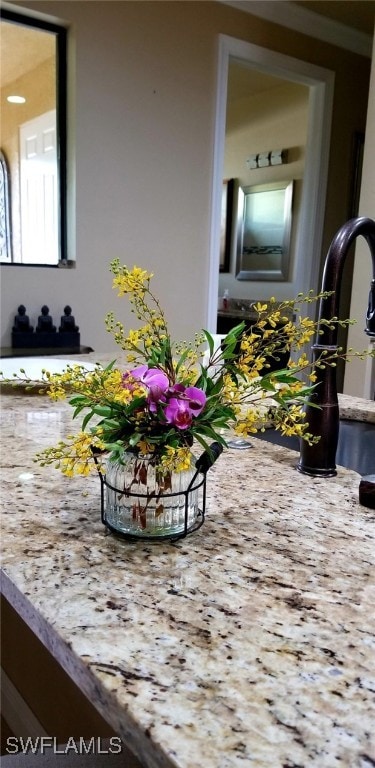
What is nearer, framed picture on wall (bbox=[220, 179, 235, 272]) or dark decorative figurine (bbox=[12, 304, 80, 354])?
dark decorative figurine (bbox=[12, 304, 80, 354])

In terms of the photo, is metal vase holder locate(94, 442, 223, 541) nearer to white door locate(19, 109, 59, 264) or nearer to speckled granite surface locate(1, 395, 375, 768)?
speckled granite surface locate(1, 395, 375, 768)

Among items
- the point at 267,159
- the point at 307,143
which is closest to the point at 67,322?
the point at 307,143

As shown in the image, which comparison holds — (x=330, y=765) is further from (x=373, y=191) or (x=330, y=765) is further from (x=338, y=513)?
(x=373, y=191)

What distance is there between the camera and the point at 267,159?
178 inches

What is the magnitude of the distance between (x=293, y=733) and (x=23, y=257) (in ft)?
8.15

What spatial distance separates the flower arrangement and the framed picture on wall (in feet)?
14.8

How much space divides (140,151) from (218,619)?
265cm

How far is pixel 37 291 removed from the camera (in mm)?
2566

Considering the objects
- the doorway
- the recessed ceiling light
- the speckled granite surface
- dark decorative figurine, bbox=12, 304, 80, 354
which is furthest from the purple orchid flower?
the doorway

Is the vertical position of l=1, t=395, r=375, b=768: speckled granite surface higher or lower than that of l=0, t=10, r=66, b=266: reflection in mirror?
lower

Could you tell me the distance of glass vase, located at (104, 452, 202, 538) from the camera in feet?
2.03

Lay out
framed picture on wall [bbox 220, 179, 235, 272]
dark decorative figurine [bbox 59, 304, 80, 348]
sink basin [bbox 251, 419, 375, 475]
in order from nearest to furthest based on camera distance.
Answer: sink basin [bbox 251, 419, 375, 475] → dark decorative figurine [bbox 59, 304, 80, 348] → framed picture on wall [bbox 220, 179, 235, 272]

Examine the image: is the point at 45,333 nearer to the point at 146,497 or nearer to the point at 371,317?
the point at 371,317

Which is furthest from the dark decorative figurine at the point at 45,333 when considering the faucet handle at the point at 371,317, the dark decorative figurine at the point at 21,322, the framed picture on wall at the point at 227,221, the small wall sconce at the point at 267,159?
the framed picture on wall at the point at 227,221
